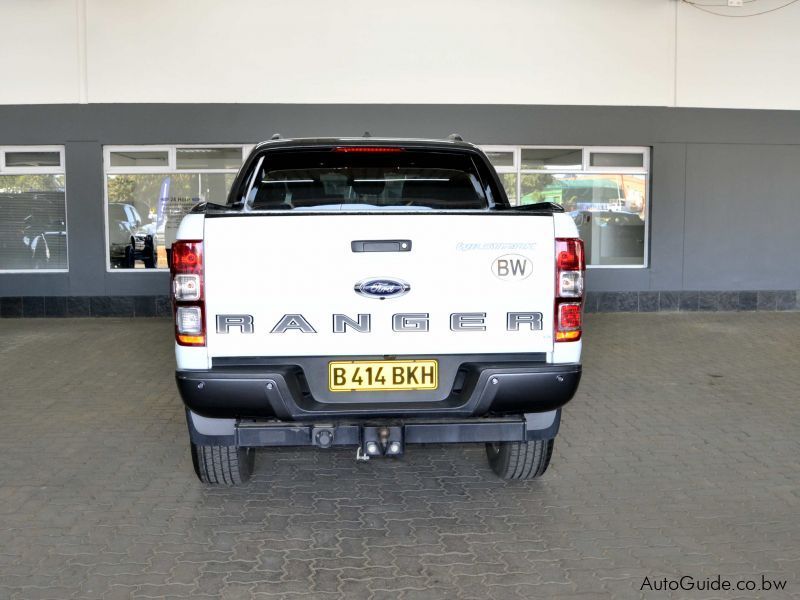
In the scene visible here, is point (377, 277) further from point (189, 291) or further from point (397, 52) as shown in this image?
point (397, 52)

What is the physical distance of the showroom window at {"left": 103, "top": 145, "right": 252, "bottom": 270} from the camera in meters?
12.8

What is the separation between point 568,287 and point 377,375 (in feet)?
3.30

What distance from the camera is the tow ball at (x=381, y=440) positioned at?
4.01 m

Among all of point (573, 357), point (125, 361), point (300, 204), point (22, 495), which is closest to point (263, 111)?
point (125, 361)

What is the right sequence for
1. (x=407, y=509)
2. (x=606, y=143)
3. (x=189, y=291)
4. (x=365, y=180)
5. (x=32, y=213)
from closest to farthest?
(x=189, y=291) → (x=407, y=509) → (x=365, y=180) → (x=32, y=213) → (x=606, y=143)

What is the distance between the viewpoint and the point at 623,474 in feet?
17.4

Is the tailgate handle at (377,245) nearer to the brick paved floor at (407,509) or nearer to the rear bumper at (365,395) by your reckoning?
the rear bumper at (365,395)

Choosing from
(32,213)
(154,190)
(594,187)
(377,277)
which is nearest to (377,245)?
(377,277)

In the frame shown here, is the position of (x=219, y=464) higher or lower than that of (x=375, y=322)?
lower

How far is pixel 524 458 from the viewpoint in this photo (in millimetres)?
4875

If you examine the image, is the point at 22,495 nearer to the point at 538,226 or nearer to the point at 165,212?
the point at 538,226

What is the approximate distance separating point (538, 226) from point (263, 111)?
9.25 meters

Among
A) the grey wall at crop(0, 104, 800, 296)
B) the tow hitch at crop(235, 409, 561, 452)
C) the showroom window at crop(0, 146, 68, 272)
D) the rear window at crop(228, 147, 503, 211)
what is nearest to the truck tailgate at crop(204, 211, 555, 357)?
the tow hitch at crop(235, 409, 561, 452)

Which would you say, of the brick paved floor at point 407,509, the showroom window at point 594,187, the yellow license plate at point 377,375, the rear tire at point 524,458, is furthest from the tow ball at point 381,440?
the showroom window at point 594,187
